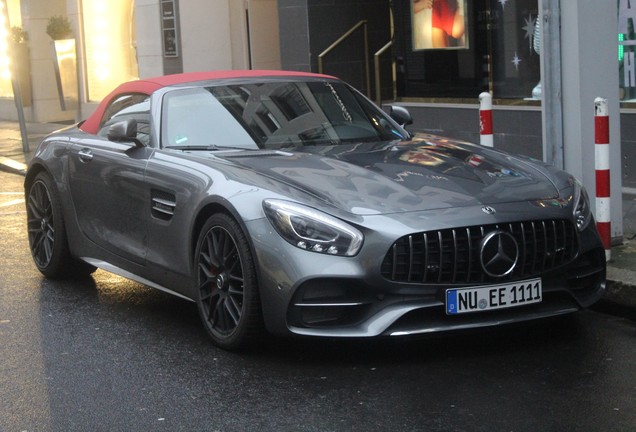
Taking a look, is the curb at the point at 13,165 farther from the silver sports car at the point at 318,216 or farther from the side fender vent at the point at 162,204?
the side fender vent at the point at 162,204

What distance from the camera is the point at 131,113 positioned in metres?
7.61

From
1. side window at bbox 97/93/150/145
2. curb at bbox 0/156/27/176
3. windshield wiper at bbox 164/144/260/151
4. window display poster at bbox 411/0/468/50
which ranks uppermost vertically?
window display poster at bbox 411/0/468/50

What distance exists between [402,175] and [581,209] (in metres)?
0.94

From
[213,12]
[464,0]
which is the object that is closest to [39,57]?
[213,12]

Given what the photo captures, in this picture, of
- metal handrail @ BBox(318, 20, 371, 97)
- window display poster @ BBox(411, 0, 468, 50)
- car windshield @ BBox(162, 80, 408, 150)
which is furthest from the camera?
metal handrail @ BBox(318, 20, 371, 97)

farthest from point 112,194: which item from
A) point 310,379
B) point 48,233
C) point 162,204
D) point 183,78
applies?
point 310,379

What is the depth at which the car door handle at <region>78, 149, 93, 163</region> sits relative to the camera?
7661 millimetres

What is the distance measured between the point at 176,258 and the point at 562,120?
10.1 feet

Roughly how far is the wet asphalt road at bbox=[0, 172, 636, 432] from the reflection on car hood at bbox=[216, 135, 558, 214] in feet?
2.27

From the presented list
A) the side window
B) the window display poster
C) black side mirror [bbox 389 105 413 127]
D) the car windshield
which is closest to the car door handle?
the side window

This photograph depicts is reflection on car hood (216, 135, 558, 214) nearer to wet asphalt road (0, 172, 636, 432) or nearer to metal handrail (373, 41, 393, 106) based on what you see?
wet asphalt road (0, 172, 636, 432)

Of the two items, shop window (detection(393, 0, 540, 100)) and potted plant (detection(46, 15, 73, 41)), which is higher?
potted plant (detection(46, 15, 73, 41))

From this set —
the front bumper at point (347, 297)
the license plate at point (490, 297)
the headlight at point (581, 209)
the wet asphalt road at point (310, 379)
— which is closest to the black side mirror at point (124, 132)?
the wet asphalt road at point (310, 379)

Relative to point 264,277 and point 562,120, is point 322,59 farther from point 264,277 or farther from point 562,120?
point 264,277
